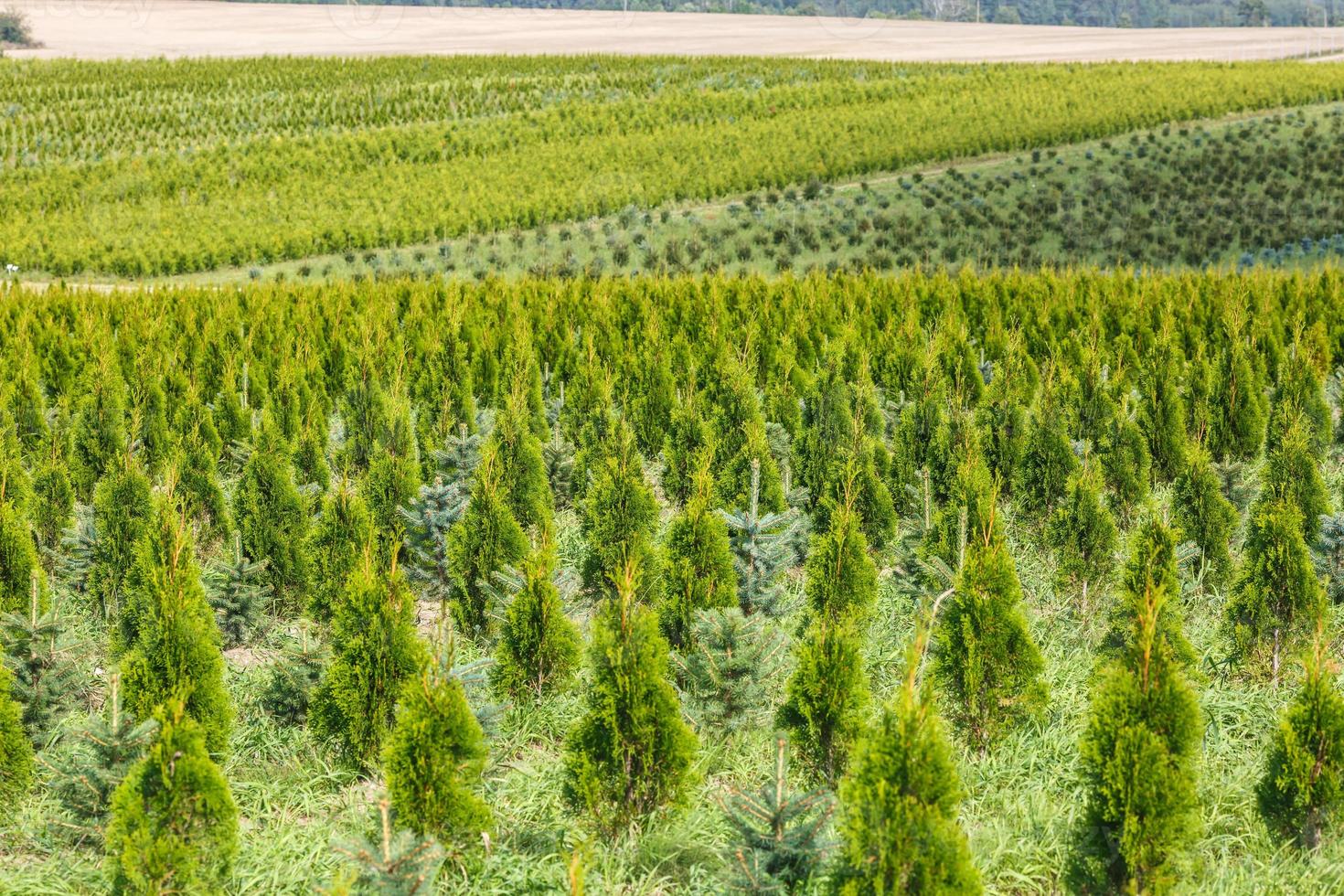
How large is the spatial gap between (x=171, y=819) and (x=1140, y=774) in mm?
3151

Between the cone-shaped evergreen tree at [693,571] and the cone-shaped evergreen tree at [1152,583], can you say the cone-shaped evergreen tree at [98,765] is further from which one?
the cone-shaped evergreen tree at [1152,583]

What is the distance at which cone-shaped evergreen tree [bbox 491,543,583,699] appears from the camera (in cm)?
577

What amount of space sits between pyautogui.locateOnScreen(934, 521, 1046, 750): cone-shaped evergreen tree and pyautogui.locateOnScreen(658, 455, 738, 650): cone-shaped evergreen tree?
4.07 ft

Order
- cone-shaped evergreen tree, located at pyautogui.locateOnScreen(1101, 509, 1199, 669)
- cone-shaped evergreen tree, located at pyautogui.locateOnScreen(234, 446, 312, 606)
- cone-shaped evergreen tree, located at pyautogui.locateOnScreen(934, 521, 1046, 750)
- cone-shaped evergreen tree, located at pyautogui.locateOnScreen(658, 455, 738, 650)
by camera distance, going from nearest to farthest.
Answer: cone-shaped evergreen tree, located at pyautogui.locateOnScreen(934, 521, 1046, 750)
cone-shaped evergreen tree, located at pyautogui.locateOnScreen(1101, 509, 1199, 669)
cone-shaped evergreen tree, located at pyautogui.locateOnScreen(658, 455, 738, 650)
cone-shaped evergreen tree, located at pyautogui.locateOnScreen(234, 446, 312, 606)

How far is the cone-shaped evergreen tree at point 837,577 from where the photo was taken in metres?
6.44

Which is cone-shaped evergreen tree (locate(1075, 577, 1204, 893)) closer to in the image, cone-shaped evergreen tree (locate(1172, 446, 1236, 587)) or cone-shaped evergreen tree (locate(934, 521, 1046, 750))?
cone-shaped evergreen tree (locate(934, 521, 1046, 750))

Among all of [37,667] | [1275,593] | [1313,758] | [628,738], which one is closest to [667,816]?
[628,738]

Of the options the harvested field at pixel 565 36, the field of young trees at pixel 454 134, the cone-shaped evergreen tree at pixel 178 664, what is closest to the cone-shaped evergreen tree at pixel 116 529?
the cone-shaped evergreen tree at pixel 178 664

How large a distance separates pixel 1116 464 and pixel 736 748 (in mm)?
4854

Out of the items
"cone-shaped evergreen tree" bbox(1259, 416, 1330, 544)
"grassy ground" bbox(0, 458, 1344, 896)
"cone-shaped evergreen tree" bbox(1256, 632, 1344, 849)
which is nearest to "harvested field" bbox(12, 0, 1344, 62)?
"cone-shaped evergreen tree" bbox(1259, 416, 1330, 544)

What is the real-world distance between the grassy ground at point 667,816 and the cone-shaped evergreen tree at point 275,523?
51.5 inches

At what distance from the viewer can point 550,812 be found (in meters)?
5.01

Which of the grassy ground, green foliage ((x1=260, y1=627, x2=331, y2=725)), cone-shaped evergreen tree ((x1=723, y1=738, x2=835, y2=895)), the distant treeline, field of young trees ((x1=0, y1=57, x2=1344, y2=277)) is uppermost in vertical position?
the distant treeline

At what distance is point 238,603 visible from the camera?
6.88 meters
